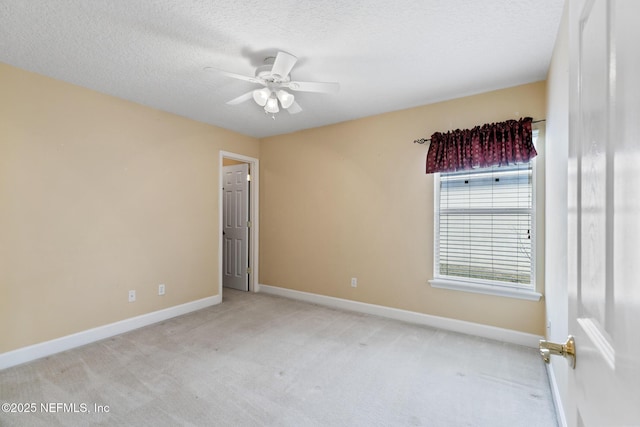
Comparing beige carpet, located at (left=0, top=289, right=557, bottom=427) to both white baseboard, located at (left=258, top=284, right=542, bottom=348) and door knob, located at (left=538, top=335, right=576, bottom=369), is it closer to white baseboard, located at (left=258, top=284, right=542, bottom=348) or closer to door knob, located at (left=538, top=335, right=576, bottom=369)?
white baseboard, located at (left=258, top=284, right=542, bottom=348)

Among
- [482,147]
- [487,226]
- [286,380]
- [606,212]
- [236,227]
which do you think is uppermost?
[482,147]

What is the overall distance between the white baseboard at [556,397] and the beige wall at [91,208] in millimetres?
3718

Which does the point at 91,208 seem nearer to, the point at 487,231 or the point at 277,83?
the point at 277,83

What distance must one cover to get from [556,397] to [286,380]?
1.83 m

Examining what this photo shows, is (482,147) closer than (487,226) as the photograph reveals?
Yes

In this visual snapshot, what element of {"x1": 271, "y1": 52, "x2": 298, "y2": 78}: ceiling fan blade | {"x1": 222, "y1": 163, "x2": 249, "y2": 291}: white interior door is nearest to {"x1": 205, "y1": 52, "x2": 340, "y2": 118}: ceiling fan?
{"x1": 271, "y1": 52, "x2": 298, "y2": 78}: ceiling fan blade

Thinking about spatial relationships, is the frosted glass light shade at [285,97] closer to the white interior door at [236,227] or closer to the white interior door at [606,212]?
the white interior door at [606,212]

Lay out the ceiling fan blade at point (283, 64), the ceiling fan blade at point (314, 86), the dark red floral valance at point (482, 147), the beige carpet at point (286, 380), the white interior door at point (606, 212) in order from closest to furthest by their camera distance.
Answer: the white interior door at point (606, 212)
the beige carpet at point (286, 380)
the ceiling fan blade at point (283, 64)
the ceiling fan blade at point (314, 86)
the dark red floral valance at point (482, 147)

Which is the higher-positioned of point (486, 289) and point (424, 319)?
point (486, 289)

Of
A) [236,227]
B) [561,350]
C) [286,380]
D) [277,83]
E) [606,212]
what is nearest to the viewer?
[606,212]

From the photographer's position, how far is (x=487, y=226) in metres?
3.00

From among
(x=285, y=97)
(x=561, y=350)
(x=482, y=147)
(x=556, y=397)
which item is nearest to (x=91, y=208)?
(x=285, y=97)

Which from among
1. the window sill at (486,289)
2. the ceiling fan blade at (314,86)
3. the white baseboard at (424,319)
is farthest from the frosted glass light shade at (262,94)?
the white baseboard at (424,319)

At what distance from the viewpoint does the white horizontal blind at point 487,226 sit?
9.26 feet
